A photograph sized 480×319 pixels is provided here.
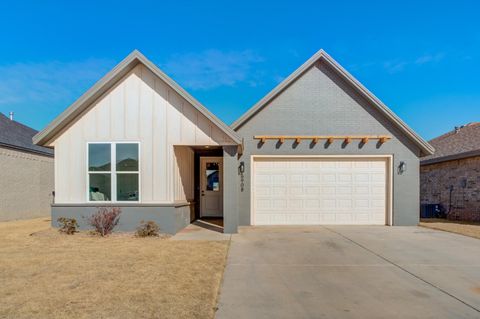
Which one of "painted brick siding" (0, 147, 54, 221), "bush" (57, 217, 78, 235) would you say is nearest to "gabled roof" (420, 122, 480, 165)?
"bush" (57, 217, 78, 235)

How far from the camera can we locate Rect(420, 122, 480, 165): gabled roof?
13.7m

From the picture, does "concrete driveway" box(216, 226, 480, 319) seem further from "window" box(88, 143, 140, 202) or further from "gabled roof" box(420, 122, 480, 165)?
"gabled roof" box(420, 122, 480, 165)

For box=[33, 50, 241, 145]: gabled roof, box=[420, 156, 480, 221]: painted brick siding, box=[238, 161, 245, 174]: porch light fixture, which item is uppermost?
box=[33, 50, 241, 145]: gabled roof

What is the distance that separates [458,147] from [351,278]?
13.8 metres

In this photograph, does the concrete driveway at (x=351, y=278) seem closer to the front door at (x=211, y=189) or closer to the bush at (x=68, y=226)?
the front door at (x=211, y=189)

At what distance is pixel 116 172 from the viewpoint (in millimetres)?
9758

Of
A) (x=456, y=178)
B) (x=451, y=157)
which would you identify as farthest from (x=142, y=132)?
(x=456, y=178)

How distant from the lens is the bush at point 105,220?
9165 mm

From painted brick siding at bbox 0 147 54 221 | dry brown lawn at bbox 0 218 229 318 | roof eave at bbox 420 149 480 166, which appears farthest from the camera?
painted brick siding at bbox 0 147 54 221

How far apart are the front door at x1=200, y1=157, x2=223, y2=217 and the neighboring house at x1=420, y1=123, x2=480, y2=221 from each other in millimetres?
10645

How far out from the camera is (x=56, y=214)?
9750mm

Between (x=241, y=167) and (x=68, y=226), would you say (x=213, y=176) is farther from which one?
(x=68, y=226)

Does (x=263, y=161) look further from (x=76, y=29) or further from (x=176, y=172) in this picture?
(x=76, y=29)

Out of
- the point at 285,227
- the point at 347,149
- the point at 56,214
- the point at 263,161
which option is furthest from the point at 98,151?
the point at 347,149
